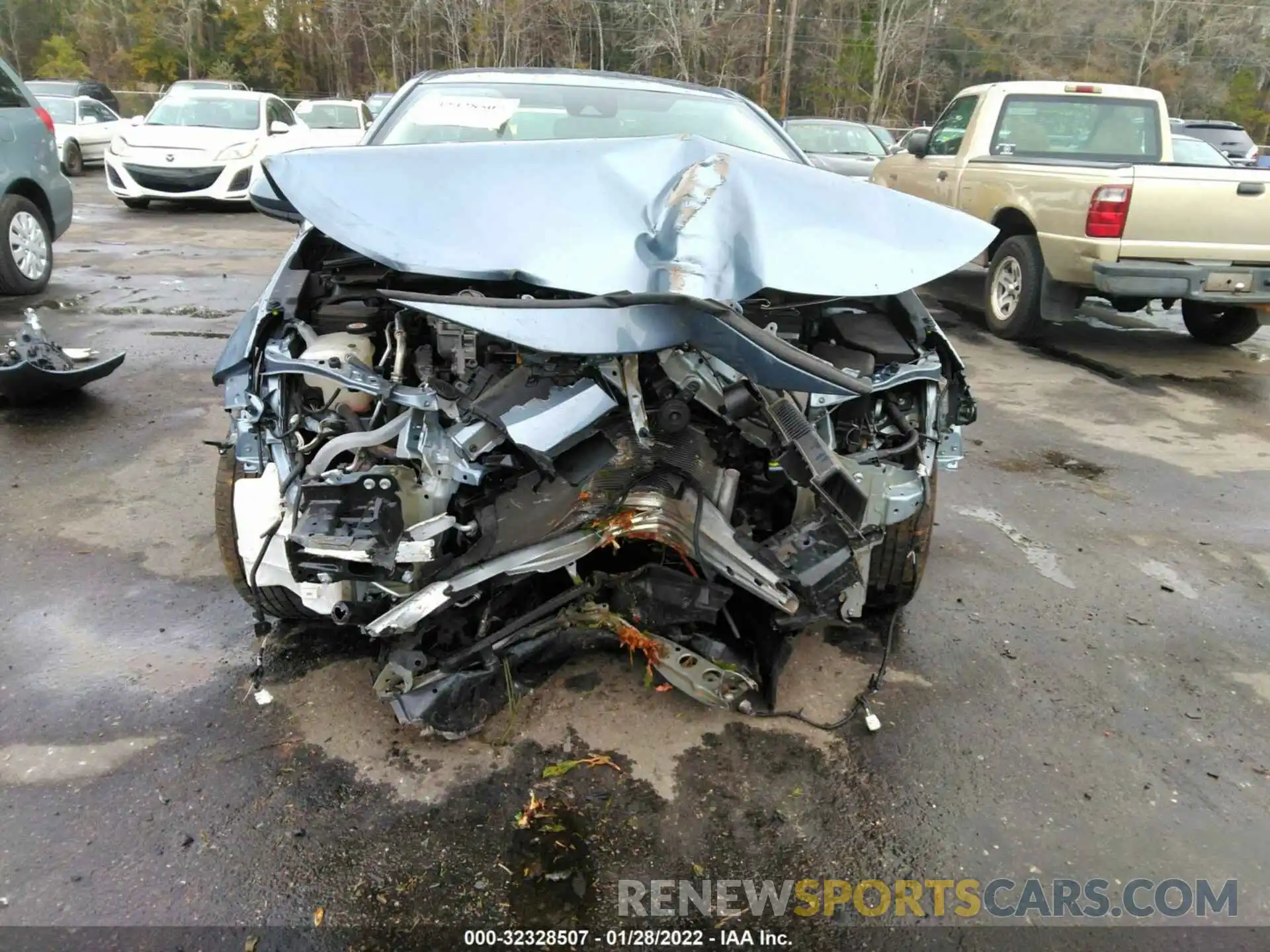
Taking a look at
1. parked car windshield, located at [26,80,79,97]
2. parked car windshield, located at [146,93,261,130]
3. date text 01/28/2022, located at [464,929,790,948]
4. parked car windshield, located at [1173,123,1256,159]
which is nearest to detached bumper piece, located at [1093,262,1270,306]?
date text 01/28/2022, located at [464,929,790,948]

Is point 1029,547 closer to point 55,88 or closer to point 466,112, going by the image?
point 466,112

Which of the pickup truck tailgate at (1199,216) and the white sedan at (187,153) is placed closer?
the pickup truck tailgate at (1199,216)

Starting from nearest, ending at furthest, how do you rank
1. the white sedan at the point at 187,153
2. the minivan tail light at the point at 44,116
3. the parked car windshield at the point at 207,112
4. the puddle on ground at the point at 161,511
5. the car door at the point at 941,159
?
1. the puddle on ground at the point at 161,511
2. the minivan tail light at the point at 44,116
3. the car door at the point at 941,159
4. the white sedan at the point at 187,153
5. the parked car windshield at the point at 207,112

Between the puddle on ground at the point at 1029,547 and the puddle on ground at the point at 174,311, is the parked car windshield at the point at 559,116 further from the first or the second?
the puddle on ground at the point at 174,311

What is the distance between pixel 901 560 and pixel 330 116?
1525 centimetres

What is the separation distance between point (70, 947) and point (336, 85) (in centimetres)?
3946

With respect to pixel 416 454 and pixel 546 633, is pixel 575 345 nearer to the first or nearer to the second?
pixel 416 454

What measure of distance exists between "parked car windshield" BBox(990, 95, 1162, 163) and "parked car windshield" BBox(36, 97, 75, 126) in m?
15.8

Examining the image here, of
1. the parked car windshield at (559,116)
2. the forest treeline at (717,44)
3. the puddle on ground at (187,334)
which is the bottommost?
the puddle on ground at (187,334)

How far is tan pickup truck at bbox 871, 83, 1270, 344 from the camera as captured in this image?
20.1ft

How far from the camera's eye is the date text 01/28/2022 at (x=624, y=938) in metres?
2.00

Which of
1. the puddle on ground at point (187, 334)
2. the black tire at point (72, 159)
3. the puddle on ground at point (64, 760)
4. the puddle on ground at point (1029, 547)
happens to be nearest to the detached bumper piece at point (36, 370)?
the puddle on ground at point (187, 334)

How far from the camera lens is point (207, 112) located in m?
12.6

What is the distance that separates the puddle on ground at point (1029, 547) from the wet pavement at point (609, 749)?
0.04 feet
